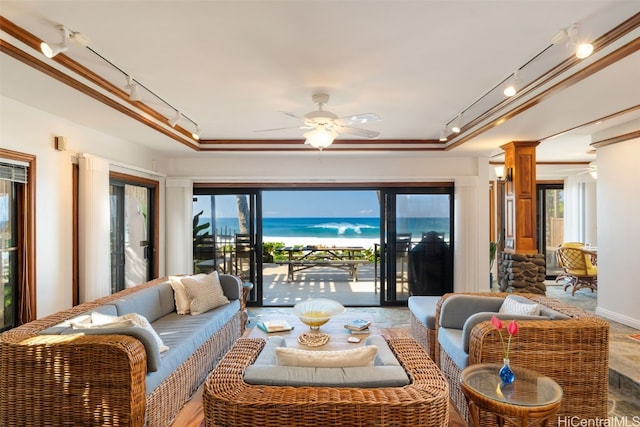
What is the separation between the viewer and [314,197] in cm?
1558

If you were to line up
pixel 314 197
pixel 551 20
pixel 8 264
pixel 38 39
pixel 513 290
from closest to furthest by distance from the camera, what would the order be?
pixel 551 20 < pixel 38 39 < pixel 8 264 < pixel 513 290 < pixel 314 197

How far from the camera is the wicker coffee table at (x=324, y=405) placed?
142 centimetres

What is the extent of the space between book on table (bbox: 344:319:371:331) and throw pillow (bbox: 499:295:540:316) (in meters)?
1.14

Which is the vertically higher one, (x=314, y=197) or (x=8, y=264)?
(x=314, y=197)

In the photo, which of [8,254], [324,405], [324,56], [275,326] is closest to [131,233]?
[8,254]

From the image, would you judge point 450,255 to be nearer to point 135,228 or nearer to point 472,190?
point 472,190

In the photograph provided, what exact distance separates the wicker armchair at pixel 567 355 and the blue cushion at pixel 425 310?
1.07 metres

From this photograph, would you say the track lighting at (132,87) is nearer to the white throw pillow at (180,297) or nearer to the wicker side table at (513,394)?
the white throw pillow at (180,297)

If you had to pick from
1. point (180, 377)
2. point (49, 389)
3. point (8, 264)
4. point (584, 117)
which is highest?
point (584, 117)

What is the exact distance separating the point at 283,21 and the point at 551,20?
145 centimetres

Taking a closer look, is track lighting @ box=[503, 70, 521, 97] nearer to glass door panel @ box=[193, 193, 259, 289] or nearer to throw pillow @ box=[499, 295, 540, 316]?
throw pillow @ box=[499, 295, 540, 316]

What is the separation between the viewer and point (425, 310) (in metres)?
3.61

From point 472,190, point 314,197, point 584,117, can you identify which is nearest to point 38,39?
point 584,117

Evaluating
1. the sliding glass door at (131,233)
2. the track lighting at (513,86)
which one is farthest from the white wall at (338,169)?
the track lighting at (513,86)
